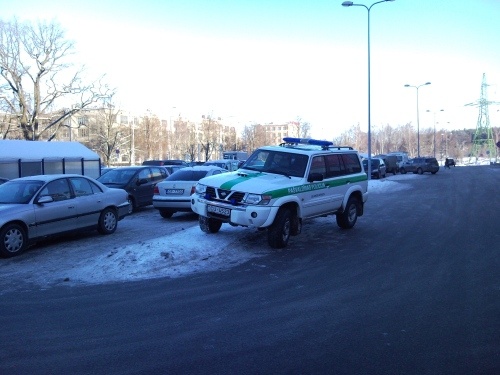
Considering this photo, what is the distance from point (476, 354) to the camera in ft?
14.5

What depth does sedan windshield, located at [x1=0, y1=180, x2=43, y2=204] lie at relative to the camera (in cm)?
941

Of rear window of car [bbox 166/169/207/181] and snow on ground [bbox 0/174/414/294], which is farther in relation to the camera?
rear window of car [bbox 166/169/207/181]

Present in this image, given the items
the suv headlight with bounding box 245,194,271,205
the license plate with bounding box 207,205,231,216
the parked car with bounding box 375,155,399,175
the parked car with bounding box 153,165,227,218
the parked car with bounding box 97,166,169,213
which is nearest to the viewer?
the suv headlight with bounding box 245,194,271,205

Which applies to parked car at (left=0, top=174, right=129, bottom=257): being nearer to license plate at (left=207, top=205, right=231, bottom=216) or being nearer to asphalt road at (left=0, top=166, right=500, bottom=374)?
asphalt road at (left=0, top=166, right=500, bottom=374)

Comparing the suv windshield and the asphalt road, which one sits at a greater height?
the suv windshield

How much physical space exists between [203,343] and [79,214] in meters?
6.51

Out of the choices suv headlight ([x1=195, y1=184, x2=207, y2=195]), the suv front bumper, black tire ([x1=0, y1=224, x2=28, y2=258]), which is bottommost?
black tire ([x1=0, y1=224, x2=28, y2=258])

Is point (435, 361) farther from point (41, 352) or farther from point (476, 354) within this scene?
point (41, 352)

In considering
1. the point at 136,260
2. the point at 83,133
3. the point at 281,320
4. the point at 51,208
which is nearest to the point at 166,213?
the point at 51,208

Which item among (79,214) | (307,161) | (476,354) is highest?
(307,161)

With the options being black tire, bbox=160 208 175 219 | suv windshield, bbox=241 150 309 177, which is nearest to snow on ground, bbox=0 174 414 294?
suv windshield, bbox=241 150 309 177

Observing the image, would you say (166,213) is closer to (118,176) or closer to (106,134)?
(118,176)

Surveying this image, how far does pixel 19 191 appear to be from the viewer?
381 inches

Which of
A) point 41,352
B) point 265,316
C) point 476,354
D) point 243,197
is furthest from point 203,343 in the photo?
point 243,197
